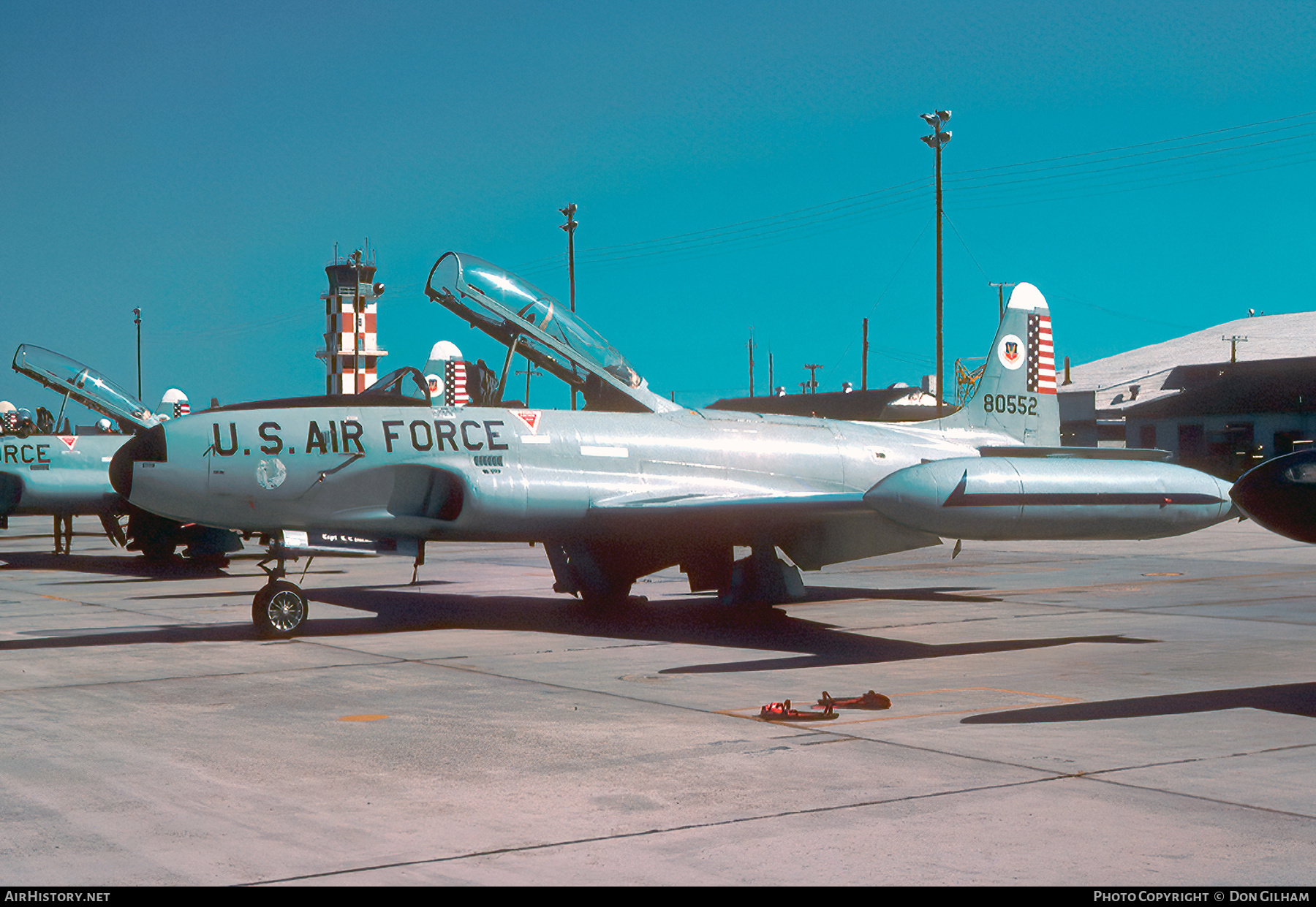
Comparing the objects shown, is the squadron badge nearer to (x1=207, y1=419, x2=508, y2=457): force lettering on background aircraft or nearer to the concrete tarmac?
the concrete tarmac

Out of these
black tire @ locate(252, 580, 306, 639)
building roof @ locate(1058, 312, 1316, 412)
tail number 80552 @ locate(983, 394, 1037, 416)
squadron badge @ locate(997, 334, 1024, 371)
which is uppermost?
building roof @ locate(1058, 312, 1316, 412)

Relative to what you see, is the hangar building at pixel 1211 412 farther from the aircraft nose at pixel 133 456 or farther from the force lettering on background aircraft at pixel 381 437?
the aircraft nose at pixel 133 456

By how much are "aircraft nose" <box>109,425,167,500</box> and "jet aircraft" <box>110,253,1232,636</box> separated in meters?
0.03

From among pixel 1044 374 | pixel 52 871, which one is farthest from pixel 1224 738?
pixel 1044 374

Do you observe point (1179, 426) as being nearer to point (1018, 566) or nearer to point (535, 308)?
point (1018, 566)

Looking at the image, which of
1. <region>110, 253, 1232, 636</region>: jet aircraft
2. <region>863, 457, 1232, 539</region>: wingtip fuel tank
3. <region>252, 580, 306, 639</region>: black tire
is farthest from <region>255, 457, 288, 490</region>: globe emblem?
<region>863, 457, 1232, 539</region>: wingtip fuel tank

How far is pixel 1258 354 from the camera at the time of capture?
309 feet

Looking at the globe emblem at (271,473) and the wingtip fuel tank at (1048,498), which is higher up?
the globe emblem at (271,473)

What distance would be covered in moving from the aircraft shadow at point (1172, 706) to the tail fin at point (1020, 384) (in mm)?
8734

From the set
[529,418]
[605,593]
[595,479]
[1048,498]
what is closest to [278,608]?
[529,418]

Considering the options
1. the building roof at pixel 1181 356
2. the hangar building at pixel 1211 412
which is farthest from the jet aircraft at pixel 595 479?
the building roof at pixel 1181 356

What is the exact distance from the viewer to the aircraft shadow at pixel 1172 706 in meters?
8.27

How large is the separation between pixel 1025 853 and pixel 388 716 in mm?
4732

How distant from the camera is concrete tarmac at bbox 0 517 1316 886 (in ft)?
17.3
